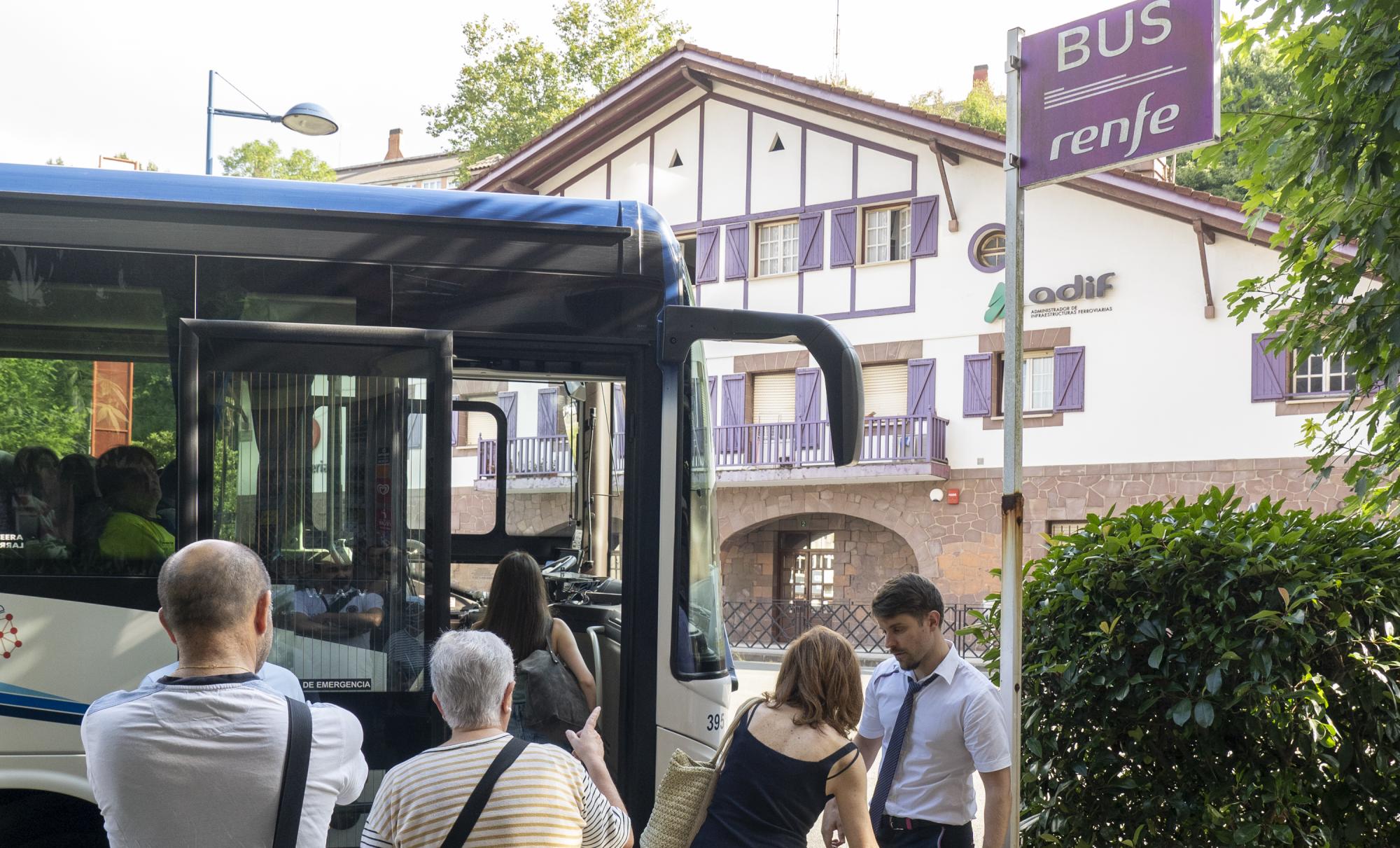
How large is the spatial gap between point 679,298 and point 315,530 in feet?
5.55

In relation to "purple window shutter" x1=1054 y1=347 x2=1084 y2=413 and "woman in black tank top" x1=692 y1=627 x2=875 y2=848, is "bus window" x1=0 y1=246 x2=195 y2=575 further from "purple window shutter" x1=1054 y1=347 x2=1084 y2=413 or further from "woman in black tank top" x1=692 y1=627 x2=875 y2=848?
"purple window shutter" x1=1054 y1=347 x2=1084 y2=413

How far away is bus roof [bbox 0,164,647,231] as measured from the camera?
4906 millimetres

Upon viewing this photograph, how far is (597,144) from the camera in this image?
31.6 metres

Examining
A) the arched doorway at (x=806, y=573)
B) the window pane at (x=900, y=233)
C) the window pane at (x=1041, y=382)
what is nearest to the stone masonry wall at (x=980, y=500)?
the arched doorway at (x=806, y=573)

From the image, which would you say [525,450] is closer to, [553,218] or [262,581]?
[553,218]

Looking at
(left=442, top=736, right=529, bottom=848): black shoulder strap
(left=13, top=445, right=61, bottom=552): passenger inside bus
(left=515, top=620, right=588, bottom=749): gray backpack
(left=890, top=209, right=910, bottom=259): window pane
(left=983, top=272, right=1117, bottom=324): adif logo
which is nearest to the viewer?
(left=442, top=736, right=529, bottom=848): black shoulder strap

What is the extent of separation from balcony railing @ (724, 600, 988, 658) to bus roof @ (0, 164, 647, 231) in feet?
74.1

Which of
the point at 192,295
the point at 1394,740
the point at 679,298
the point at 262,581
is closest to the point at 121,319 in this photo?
Answer: the point at 192,295

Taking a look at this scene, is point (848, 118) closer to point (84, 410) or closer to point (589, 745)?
point (84, 410)

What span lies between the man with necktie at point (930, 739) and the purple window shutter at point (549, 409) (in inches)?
106

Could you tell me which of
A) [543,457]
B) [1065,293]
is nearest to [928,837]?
[543,457]

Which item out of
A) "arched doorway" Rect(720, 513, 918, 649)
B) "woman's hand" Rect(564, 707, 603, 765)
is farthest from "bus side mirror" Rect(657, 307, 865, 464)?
"arched doorway" Rect(720, 513, 918, 649)

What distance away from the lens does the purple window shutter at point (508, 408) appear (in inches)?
278

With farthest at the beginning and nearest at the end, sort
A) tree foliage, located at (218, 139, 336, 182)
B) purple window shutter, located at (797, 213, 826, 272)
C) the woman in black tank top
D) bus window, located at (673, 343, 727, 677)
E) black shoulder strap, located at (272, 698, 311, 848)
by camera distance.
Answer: tree foliage, located at (218, 139, 336, 182) → purple window shutter, located at (797, 213, 826, 272) → bus window, located at (673, 343, 727, 677) → the woman in black tank top → black shoulder strap, located at (272, 698, 311, 848)
